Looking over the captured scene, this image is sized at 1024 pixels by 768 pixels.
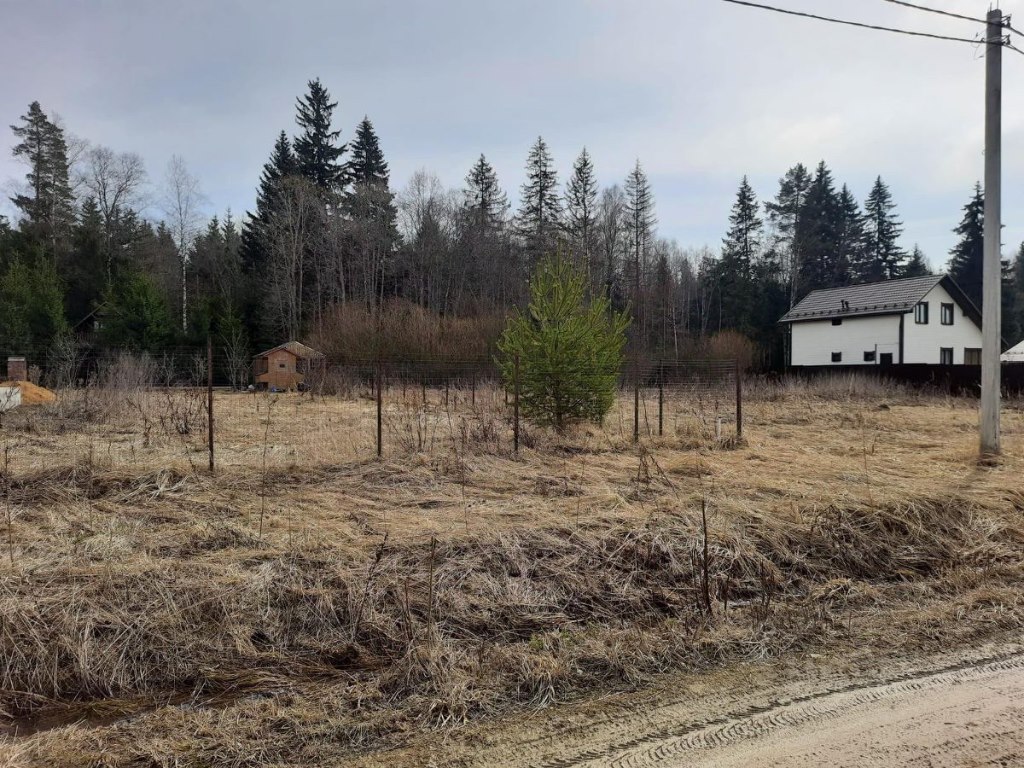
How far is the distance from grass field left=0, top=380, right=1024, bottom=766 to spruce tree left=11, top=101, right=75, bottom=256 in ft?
108

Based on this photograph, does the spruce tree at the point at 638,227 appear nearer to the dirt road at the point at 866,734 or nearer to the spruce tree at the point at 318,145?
the spruce tree at the point at 318,145

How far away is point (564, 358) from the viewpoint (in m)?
11.2

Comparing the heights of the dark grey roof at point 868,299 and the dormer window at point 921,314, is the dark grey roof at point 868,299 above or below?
above

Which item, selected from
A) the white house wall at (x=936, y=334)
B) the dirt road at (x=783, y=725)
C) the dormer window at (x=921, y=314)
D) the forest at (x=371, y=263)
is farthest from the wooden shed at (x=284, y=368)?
the dormer window at (x=921, y=314)

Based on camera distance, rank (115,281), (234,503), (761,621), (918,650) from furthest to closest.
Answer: (115,281)
(234,503)
(761,621)
(918,650)

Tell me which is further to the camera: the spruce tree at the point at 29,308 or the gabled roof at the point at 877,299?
the gabled roof at the point at 877,299

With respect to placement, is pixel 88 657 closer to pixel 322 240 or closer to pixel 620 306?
pixel 322 240

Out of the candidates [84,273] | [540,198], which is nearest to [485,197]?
[540,198]

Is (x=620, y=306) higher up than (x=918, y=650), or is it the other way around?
(x=620, y=306)

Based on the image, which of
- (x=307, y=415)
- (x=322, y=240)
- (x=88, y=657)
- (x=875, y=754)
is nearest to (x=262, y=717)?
(x=88, y=657)

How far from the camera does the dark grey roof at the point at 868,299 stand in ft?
100

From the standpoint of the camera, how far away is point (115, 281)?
33.3 metres

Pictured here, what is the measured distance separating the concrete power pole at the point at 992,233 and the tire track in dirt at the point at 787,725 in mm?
6883

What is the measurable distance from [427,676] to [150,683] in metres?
1.53
